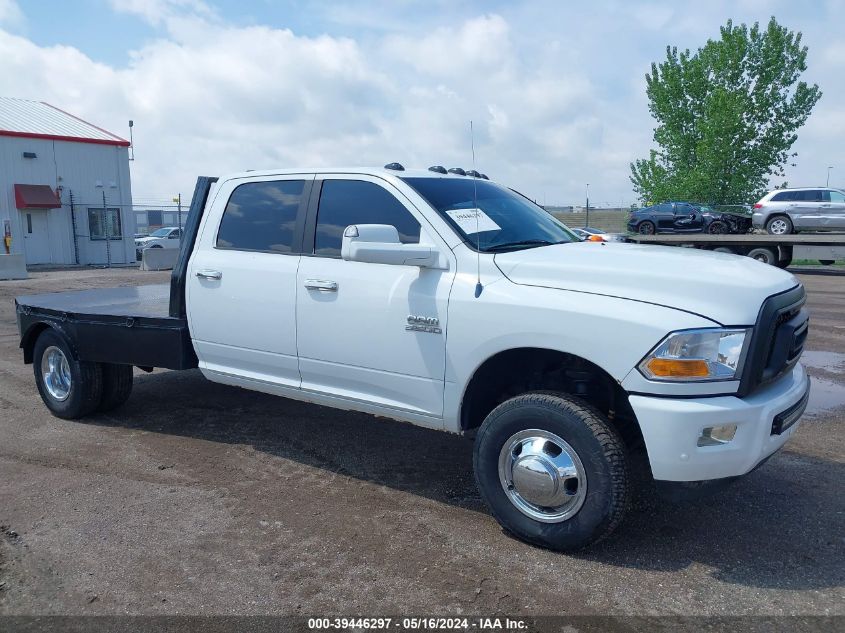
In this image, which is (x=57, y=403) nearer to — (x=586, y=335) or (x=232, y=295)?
(x=232, y=295)

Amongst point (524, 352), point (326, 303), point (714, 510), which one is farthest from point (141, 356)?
point (714, 510)

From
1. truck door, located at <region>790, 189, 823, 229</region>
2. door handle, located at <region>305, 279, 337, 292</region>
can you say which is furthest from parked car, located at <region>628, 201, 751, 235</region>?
door handle, located at <region>305, 279, 337, 292</region>

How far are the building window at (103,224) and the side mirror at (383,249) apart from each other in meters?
27.1

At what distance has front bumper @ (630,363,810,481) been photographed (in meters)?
3.35

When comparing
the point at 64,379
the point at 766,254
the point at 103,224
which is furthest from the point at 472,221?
the point at 103,224

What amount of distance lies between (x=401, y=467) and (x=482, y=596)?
183cm

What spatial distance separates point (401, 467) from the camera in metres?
5.14

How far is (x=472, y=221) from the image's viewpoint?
4.41 m

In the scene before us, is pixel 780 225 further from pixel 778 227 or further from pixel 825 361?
pixel 825 361

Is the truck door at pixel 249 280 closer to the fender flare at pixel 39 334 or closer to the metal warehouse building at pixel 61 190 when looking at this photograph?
the fender flare at pixel 39 334

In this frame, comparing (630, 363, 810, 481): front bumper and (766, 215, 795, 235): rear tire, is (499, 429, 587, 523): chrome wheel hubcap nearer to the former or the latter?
(630, 363, 810, 481): front bumper

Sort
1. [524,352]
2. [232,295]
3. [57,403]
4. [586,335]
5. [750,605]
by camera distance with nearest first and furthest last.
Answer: [750,605]
[586,335]
[524,352]
[232,295]
[57,403]

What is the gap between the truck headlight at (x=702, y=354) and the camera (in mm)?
3359

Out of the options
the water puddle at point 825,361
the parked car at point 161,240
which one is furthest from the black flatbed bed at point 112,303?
the parked car at point 161,240
